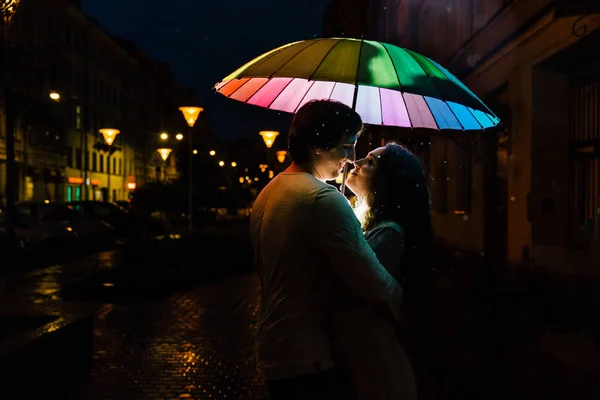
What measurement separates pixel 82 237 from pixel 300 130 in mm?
24865

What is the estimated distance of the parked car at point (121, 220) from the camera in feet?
103

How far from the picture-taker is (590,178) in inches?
535

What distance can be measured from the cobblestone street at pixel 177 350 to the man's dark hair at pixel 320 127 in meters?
4.56

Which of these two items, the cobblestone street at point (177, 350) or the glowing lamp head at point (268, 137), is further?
the glowing lamp head at point (268, 137)

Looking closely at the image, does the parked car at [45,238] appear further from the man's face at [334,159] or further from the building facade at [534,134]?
the man's face at [334,159]

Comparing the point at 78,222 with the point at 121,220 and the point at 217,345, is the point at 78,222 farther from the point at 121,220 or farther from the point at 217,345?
the point at 217,345

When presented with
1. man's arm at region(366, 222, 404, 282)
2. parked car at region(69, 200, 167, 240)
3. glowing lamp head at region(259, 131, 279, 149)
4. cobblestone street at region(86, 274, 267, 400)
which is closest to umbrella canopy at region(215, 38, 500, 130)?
man's arm at region(366, 222, 404, 282)

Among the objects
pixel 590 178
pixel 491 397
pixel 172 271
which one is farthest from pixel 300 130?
pixel 172 271

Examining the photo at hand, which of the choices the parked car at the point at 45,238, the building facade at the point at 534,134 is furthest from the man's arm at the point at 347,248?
the parked car at the point at 45,238

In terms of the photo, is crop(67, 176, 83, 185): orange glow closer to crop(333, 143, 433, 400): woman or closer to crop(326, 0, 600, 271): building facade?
crop(326, 0, 600, 271): building facade

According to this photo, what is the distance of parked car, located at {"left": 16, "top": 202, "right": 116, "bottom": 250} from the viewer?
1039 inches

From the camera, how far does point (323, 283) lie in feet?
8.82

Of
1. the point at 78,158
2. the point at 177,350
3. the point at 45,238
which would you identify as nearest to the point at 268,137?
the point at 45,238

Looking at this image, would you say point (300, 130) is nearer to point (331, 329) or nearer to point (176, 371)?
point (331, 329)
